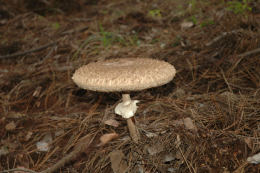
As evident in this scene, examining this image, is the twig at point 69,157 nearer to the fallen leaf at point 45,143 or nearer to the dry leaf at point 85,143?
the dry leaf at point 85,143

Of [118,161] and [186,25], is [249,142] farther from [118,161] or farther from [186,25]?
[186,25]

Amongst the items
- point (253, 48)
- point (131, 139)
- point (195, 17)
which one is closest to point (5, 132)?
point (131, 139)

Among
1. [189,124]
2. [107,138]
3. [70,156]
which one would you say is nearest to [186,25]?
[189,124]

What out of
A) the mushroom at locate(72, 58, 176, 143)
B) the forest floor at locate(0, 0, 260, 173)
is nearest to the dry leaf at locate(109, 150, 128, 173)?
the forest floor at locate(0, 0, 260, 173)

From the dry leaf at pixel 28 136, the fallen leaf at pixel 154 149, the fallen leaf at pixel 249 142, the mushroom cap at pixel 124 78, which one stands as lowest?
the fallen leaf at pixel 249 142

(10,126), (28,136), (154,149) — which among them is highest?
(10,126)

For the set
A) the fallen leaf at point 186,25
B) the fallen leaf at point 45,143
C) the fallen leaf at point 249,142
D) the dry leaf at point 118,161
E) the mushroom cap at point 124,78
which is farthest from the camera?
the fallen leaf at point 186,25

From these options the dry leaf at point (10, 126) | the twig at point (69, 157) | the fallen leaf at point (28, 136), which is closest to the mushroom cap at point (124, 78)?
the twig at point (69, 157)
